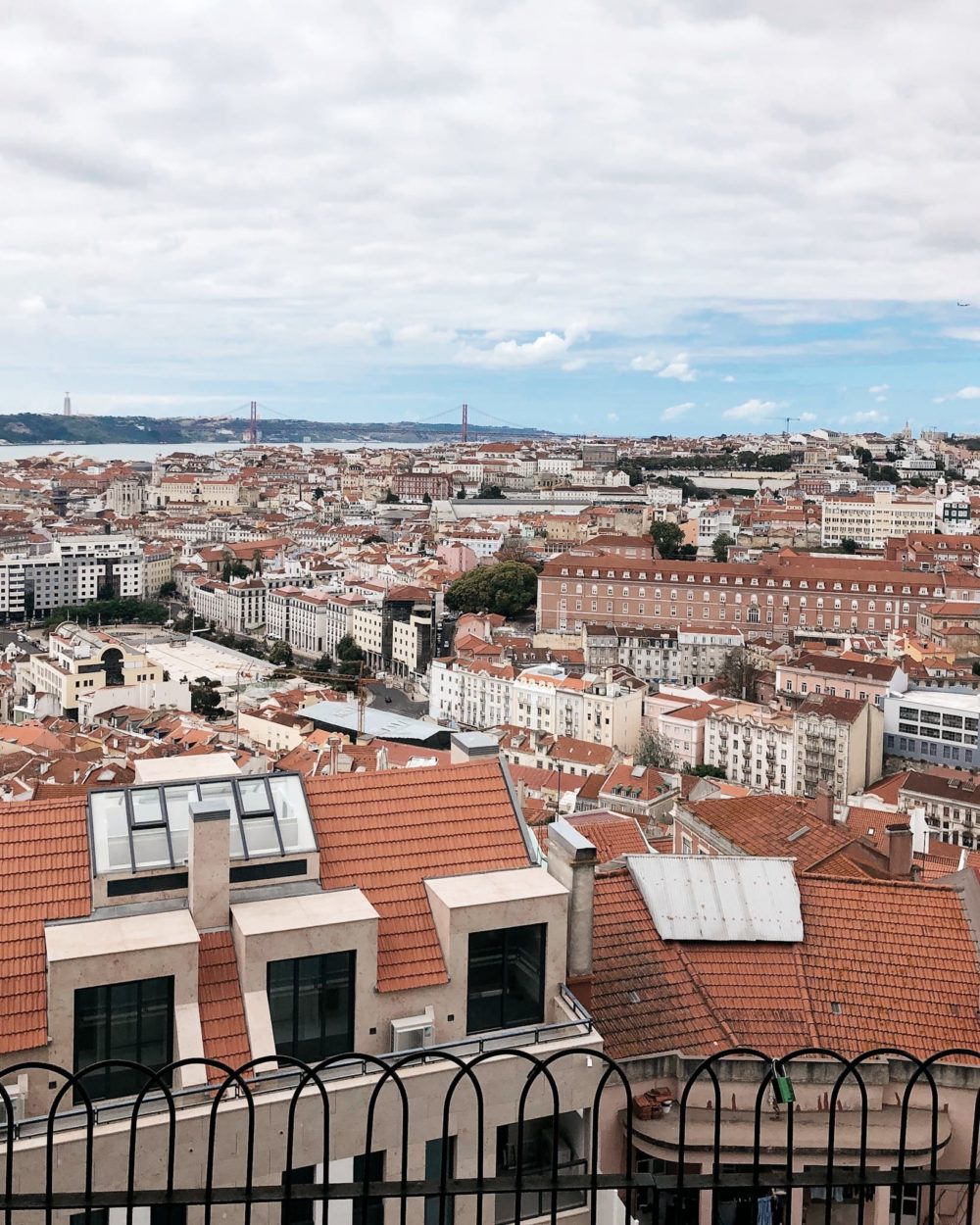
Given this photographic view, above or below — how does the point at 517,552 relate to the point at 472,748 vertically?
below

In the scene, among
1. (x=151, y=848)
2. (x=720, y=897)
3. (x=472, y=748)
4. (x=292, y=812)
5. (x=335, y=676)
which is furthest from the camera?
(x=335, y=676)

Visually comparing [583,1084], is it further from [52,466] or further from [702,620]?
[52,466]

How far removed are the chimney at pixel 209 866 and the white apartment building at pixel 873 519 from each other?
48.4 meters

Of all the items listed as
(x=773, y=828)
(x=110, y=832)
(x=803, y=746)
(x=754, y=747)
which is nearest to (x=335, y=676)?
(x=754, y=747)

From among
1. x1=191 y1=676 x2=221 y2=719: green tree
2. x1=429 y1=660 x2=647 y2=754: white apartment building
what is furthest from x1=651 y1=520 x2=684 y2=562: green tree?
x1=191 y1=676 x2=221 y2=719: green tree

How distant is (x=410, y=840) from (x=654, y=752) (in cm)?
2200

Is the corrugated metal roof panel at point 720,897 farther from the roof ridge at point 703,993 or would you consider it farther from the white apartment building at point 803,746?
the white apartment building at point 803,746

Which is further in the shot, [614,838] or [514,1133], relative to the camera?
[614,838]

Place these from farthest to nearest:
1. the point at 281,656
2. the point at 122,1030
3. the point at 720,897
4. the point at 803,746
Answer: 1. the point at 281,656
2. the point at 803,746
3. the point at 720,897
4. the point at 122,1030

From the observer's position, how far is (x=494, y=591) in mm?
41000

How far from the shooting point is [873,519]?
165 ft

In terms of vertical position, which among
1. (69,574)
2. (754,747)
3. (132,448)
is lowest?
(754,747)

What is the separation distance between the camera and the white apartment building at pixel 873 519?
164 feet

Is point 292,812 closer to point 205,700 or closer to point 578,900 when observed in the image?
point 578,900
